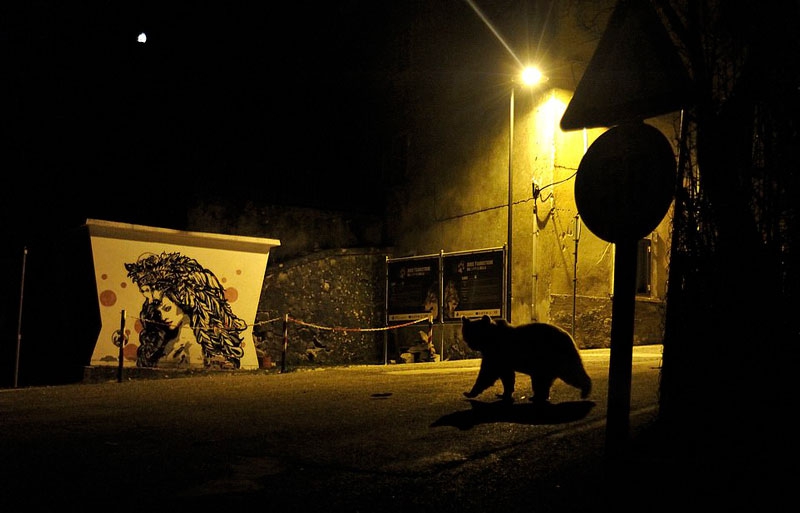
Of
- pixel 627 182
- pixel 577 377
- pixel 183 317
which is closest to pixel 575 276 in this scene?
pixel 183 317

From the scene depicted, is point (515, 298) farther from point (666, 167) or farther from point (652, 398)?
point (666, 167)

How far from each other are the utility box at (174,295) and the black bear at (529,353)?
31.7 feet

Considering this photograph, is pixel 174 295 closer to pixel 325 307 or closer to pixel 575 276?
pixel 325 307

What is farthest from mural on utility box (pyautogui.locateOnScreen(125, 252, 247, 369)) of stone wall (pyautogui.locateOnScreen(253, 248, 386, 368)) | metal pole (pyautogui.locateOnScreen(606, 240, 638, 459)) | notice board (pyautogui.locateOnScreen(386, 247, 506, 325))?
metal pole (pyautogui.locateOnScreen(606, 240, 638, 459))

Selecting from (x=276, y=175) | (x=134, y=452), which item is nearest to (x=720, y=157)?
(x=134, y=452)

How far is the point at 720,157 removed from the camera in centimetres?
492

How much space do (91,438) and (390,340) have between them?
18.9 m

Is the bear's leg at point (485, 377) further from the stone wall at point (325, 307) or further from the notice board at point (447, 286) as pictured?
the stone wall at point (325, 307)

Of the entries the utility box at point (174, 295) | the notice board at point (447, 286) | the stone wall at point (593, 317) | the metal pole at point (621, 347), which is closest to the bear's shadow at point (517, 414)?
the metal pole at point (621, 347)

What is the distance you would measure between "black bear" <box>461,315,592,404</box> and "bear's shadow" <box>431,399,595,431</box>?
16cm

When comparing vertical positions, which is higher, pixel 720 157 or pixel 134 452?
pixel 720 157

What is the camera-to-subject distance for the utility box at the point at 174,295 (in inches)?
588

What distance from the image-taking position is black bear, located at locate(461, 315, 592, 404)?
21.6 feet

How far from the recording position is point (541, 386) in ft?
22.0
